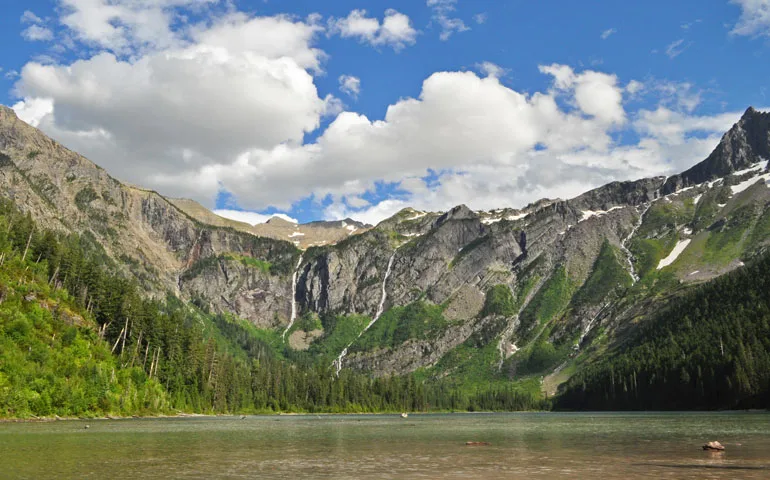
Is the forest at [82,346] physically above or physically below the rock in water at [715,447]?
above

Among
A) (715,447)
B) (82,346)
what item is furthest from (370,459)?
(82,346)

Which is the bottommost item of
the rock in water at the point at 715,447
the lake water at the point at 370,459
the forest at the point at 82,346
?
the lake water at the point at 370,459

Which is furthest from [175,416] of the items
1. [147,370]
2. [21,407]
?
[21,407]

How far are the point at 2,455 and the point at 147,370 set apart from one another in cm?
10966

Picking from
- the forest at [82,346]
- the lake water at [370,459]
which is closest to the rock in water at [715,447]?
the lake water at [370,459]

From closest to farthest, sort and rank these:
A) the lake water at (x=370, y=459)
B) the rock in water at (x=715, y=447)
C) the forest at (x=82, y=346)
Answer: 1. the lake water at (x=370, y=459)
2. the rock in water at (x=715, y=447)
3. the forest at (x=82, y=346)

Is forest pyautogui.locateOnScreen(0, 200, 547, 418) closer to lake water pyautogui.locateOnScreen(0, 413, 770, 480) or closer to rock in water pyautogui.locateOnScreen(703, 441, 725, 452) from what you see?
lake water pyautogui.locateOnScreen(0, 413, 770, 480)

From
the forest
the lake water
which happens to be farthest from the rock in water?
the forest

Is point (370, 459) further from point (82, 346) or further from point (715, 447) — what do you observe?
point (82, 346)

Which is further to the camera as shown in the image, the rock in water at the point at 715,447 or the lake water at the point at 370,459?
the rock in water at the point at 715,447

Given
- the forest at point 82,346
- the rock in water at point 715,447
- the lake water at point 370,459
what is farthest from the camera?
the forest at point 82,346

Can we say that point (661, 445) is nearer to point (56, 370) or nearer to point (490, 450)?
point (490, 450)

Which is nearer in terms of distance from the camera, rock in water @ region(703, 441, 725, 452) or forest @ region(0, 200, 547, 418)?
rock in water @ region(703, 441, 725, 452)

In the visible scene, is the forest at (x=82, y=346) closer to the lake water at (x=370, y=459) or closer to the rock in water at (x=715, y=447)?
the lake water at (x=370, y=459)
